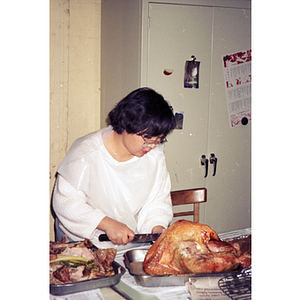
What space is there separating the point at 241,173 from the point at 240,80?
1.52 ft

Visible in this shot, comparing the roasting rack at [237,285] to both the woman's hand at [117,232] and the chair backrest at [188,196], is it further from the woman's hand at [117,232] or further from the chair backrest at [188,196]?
the chair backrest at [188,196]

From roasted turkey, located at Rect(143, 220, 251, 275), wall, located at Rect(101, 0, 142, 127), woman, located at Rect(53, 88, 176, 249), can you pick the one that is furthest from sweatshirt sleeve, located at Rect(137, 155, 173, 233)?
wall, located at Rect(101, 0, 142, 127)

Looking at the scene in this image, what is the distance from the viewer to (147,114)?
0.93m

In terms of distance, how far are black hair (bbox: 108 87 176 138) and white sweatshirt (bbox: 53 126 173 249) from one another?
148 millimetres

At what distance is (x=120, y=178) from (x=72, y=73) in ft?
1.74

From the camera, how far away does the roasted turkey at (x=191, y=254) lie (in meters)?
0.64

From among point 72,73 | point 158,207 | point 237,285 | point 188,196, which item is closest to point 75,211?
point 158,207

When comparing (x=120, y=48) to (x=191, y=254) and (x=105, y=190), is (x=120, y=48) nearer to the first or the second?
(x=105, y=190)

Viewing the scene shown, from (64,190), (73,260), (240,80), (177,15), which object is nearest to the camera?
(73,260)

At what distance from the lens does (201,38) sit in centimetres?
152

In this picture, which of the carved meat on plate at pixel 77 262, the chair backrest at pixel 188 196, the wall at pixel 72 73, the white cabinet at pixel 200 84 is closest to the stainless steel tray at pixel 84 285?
the carved meat on plate at pixel 77 262
